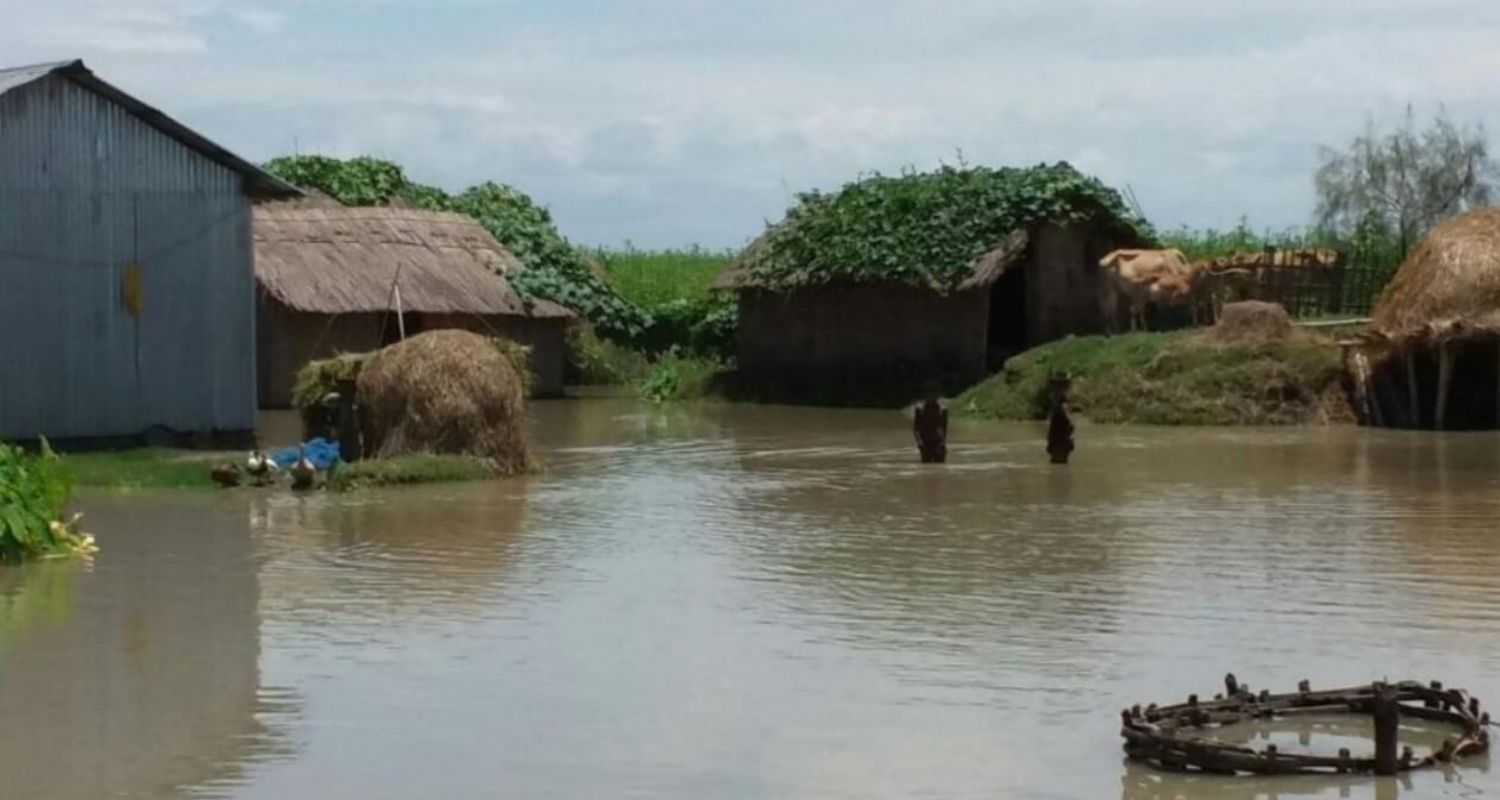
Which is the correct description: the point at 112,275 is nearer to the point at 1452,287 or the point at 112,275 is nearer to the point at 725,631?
the point at 725,631

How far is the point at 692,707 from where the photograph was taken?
33.0ft

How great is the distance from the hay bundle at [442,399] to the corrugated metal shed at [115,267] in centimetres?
286

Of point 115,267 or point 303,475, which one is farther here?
point 115,267

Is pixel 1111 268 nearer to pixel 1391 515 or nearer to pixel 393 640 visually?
pixel 1391 515

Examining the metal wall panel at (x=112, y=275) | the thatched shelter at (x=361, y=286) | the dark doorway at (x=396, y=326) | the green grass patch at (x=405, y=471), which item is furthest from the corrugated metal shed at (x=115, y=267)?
the dark doorway at (x=396, y=326)

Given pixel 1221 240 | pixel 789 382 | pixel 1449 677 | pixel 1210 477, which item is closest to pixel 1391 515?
pixel 1210 477

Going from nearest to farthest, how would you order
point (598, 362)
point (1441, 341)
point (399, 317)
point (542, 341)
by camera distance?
point (1441, 341) → point (399, 317) → point (542, 341) → point (598, 362)

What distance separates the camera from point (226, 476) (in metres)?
19.3

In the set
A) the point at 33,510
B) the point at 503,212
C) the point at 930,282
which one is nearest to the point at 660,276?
the point at 503,212

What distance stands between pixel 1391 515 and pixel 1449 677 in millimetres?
6880

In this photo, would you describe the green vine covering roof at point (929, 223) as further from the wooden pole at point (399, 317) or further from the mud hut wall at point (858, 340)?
the wooden pole at point (399, 317)

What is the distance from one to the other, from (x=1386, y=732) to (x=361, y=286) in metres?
25.6

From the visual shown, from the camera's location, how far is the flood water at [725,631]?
905 centimetres

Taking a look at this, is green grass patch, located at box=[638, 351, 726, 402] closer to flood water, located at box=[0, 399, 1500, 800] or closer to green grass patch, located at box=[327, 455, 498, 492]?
flood water, located at box=[0, 399, 1500, 800]
